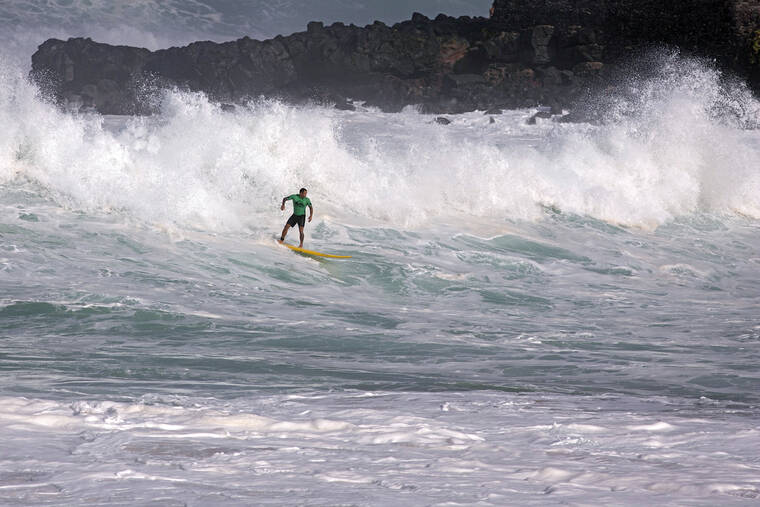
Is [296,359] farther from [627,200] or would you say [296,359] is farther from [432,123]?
[432,123]

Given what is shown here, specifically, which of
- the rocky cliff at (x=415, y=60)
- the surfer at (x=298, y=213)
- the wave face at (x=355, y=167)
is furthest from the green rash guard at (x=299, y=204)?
the rocky cliff at (x=415, y=60)

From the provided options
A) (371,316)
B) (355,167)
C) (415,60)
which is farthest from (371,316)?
(415,60)

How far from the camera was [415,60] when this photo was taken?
86500 millimetres

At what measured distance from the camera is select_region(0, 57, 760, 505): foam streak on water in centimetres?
397

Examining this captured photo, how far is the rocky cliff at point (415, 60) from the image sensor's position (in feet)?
249

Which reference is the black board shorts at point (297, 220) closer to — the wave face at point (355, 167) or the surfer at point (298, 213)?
the surfer at point (298, 213)

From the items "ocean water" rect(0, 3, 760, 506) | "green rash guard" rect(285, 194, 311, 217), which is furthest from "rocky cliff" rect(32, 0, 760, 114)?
"green rash guard" rect(285, 194, 311, 217)

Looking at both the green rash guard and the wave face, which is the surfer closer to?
the green rash guard

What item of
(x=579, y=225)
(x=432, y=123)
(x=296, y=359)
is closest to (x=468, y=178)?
(x=579, y=225)

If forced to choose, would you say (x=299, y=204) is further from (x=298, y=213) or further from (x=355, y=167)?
(x=355, y=167)

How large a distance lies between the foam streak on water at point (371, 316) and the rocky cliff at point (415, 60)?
51311mm

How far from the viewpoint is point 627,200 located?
20.9 metres

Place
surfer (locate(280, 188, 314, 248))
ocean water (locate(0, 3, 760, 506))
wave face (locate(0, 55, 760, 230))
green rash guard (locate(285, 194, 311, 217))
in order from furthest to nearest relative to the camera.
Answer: wave face (locate(0, 55, 760, 230))
green rash guard (locate(285, 194, 311, 217))
surfer (locate(280, 188, 314, 248))
ocean water (locate(0, 3, 760, 506))

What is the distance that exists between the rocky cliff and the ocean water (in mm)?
51587
